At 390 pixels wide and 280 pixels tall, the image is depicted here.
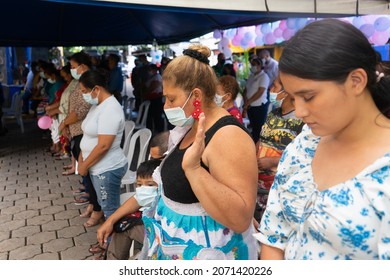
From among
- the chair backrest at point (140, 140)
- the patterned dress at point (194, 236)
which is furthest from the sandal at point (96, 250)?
the patterned dress at point (194, 236)

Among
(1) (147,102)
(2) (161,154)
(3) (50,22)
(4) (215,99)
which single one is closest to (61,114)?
(1) (147,102)

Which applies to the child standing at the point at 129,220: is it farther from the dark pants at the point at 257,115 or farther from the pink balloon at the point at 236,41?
the pink balloon at the point at 236,41

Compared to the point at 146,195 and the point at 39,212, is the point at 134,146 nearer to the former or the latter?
the point at 39,212

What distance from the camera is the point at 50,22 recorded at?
301 inches

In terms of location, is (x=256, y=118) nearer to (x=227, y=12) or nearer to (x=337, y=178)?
(x=227, y=12)

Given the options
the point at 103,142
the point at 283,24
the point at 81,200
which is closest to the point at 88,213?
the point at 81,200

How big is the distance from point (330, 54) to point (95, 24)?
786 cm

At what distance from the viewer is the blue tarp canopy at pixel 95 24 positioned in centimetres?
656

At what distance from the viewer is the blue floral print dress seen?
875 mm

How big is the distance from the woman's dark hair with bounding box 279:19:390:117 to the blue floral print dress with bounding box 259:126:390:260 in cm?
24

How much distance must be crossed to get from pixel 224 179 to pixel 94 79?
2325 mm

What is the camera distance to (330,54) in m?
0.92

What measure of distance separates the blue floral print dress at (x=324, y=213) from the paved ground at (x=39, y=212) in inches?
102

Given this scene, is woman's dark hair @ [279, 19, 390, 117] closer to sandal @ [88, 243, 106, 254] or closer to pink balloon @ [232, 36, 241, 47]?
sandal @ [88, 243, 106, 254]
